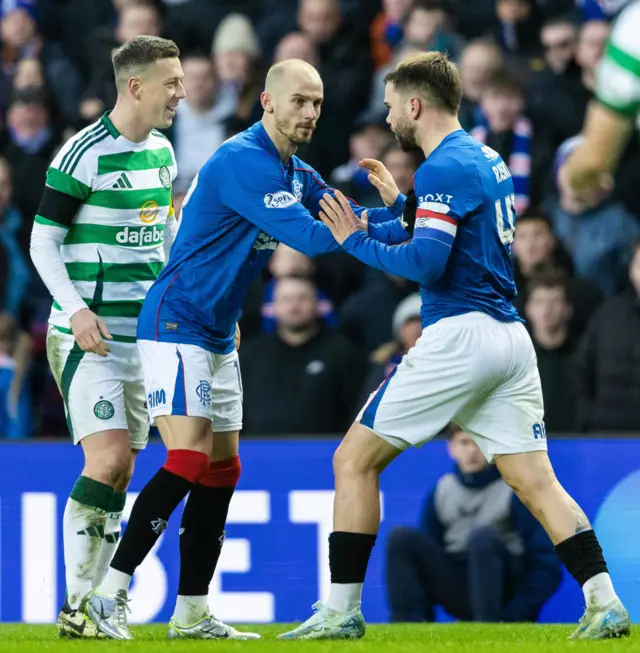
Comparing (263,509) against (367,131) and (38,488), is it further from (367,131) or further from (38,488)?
(367,131)

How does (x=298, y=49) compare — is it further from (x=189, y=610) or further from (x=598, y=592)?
(x=598, y=592)

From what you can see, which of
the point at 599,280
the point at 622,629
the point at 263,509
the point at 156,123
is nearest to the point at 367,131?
the point at 599,280

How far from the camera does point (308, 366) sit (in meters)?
9.21

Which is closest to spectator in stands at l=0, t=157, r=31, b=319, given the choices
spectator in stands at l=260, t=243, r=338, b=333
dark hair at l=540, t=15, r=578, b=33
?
spectator in stands at l=260, t=243, r=338, b=333

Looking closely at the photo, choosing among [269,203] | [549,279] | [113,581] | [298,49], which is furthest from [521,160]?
[113,581]

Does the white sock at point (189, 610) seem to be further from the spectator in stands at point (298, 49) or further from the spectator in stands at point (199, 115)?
the spectator in stands at point (298, 49)

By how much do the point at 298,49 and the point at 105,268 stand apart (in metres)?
5.14

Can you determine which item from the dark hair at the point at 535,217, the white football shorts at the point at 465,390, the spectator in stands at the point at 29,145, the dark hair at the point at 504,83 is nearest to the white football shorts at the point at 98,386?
the white football shorts at the point at 465,390

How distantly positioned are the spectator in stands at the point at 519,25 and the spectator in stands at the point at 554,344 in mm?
2746

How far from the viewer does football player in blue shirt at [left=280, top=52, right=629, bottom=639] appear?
18.8ft

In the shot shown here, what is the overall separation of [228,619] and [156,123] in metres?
3.10

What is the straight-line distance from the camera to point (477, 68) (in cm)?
1037

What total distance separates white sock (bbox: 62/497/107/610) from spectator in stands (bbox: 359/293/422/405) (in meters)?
2.97

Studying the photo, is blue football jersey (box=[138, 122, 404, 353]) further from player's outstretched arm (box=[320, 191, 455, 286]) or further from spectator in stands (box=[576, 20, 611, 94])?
spectator in stands (box=[576, 20, 611, 94])
